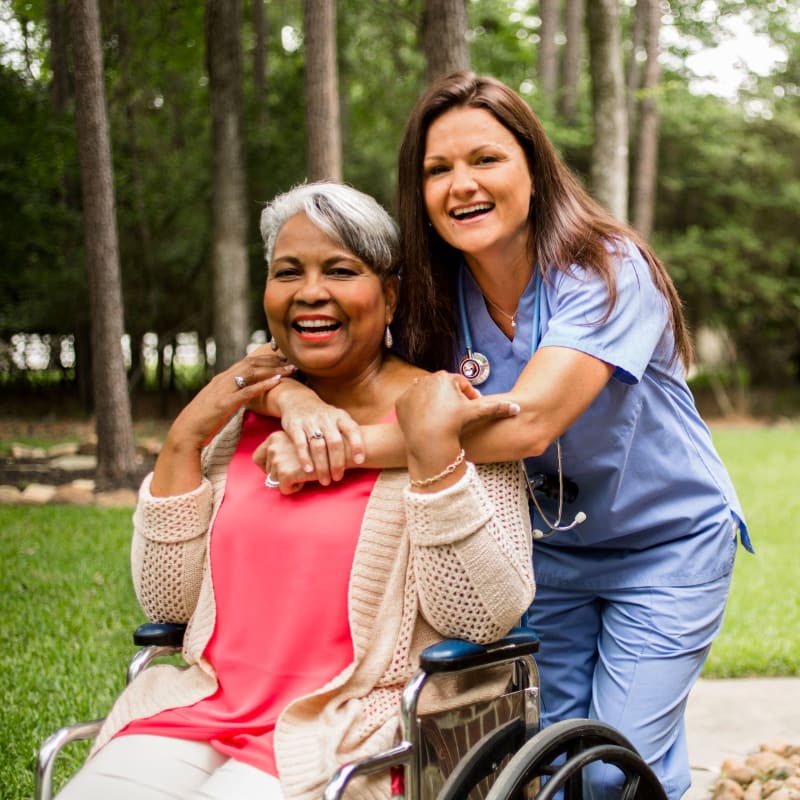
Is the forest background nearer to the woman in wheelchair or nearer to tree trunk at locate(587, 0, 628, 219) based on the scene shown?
tree trunk at locate(587, 0, 628, 219)

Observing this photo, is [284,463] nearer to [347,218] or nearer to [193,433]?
[193,433]

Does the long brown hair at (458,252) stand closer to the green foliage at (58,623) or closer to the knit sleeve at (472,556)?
the knit sleeve at (472,556)

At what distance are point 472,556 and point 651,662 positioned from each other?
2.19ft

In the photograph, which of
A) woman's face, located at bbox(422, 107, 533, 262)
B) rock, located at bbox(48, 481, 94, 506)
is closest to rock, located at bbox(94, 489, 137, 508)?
rock, located at bbox(48, 481, 94, 506)

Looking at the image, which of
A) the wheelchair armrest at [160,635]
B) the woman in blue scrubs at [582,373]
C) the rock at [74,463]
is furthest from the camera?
the rock at [74,463]

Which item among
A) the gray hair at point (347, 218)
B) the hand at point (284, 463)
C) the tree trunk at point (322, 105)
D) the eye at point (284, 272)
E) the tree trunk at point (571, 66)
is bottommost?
the hand at point (284, 463)

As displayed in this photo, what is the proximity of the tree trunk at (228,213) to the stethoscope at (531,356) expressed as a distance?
714cm

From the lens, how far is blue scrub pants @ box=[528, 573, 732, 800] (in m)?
2.25

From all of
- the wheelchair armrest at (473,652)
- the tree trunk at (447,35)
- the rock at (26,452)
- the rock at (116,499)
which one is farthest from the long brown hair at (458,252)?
the rock at (26,452)

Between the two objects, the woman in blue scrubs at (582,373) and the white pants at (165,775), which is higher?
the woman in blue scrubs at (582,373)

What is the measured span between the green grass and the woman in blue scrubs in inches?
97.9

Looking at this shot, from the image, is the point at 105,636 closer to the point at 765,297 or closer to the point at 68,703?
the point at 68,703

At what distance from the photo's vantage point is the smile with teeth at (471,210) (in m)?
2.14

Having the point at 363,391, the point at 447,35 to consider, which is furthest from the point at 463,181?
the point at 447,35
